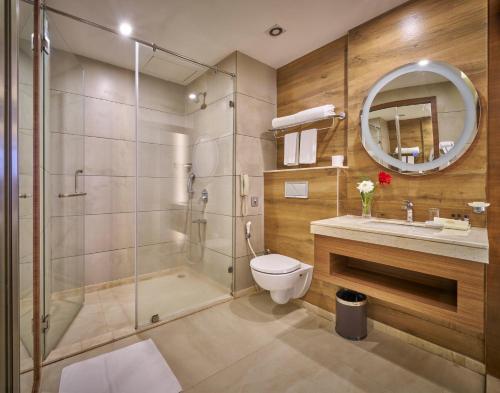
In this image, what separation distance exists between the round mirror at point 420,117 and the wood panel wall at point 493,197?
0.30ft

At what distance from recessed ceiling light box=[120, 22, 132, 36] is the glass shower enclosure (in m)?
0.08

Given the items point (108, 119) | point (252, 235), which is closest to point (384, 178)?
point (252, 235)

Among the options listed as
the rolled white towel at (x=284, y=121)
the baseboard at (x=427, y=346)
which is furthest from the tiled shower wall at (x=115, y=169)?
the baseboard at (x=427, y=346)

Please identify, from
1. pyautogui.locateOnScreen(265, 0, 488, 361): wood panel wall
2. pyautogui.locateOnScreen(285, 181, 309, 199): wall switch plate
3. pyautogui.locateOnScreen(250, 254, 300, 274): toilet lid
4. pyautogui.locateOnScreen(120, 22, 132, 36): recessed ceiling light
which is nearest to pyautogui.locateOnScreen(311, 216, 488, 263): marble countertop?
pyautogui.locateOnScreen(265, 0, 488, 361): wood panel wall

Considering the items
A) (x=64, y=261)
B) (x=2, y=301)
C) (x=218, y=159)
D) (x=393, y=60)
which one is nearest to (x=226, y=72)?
(x=218, y=159)

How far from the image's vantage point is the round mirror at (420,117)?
65.2 inches

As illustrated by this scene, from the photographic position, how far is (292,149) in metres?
2.61

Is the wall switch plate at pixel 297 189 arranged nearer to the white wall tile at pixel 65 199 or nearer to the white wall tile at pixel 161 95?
the white wall tile at pixel 161 95

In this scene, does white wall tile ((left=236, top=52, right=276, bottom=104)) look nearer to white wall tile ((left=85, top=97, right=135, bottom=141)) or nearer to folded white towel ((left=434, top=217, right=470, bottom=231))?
white wall tile ((left=85, top=97, right=135, bottom=141))

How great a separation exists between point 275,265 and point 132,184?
78.4 inches

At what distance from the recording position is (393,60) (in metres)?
1.95

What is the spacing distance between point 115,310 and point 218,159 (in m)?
1.77

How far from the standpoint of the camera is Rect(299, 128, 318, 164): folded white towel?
2.45 meters

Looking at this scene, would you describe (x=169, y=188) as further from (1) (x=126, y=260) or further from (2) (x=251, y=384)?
(2) (x=251, y=384)
